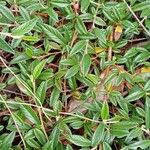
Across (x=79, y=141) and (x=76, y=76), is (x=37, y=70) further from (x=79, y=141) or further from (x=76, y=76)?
(x=79, y=141)

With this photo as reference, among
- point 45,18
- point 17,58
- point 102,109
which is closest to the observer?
point 102,109

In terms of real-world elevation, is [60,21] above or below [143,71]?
above

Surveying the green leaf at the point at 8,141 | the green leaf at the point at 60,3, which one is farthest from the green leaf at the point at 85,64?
the green leaf at the point at 8,141

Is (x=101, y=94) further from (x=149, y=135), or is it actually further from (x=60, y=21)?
(x=60, y=21)

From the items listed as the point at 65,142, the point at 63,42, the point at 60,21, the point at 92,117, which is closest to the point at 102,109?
the point at 92,117

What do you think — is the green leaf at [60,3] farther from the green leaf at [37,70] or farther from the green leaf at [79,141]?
the green leaf at [79,141]

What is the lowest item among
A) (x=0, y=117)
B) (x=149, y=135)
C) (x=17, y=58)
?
(x=149, y=135)

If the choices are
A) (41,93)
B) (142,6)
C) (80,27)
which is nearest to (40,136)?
(41,93)
